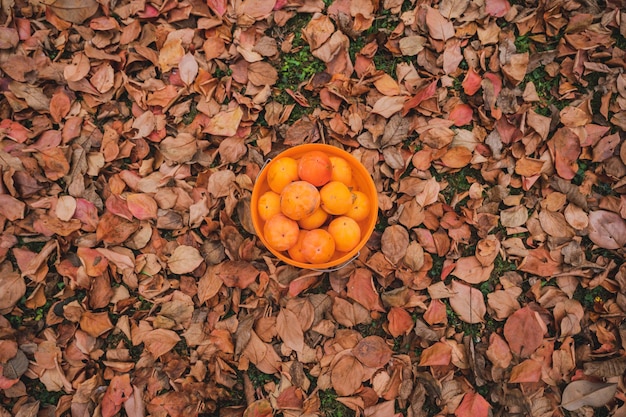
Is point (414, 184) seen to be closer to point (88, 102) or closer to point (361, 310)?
point (361, 310)

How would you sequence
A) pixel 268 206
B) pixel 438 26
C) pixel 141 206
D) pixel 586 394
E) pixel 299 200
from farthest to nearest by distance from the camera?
pixel 438 26, pixel 141 206, pixel 586 394, pixel 268 206, pixel 299 200

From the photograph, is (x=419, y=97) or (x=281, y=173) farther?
(x=419, y=97)

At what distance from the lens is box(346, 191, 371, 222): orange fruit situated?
1.76 meters

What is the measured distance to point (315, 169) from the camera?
1677 millimetres

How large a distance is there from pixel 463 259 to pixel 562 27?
117cm

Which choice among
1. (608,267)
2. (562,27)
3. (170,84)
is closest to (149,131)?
(170,84)

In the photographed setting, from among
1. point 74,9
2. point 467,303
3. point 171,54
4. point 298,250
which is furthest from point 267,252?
point 74,9

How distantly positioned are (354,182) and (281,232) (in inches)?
18.5

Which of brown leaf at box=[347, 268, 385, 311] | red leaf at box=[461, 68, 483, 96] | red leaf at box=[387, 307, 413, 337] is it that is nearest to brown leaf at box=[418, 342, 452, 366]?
red leaf at box=[387, 307, 413, 337]

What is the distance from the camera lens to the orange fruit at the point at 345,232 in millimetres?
1698

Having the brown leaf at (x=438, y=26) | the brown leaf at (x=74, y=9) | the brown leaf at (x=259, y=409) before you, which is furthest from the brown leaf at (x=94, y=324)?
the brown leaf at (x=438, y=26)

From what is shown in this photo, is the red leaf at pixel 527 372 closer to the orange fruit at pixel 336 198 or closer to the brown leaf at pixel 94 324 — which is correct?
the orange fruit at pixel 336 198

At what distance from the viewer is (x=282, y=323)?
6.23 ft

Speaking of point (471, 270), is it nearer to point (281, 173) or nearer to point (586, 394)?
point (586, 394)
